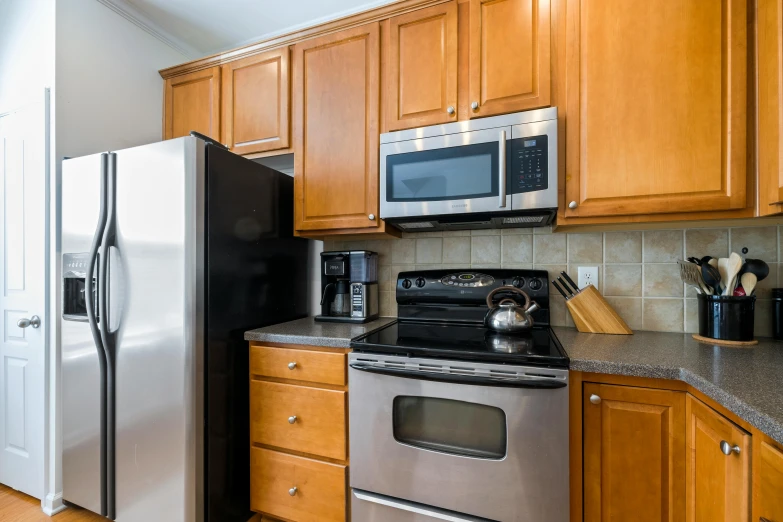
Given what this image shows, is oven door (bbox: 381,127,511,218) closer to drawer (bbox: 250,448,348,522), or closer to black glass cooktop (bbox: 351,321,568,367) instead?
black glass cooktop (bbox: 351,321,568,367)

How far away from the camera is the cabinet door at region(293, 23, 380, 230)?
1.62 meters

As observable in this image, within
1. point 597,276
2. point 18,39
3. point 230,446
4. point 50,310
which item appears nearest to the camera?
point 230,446

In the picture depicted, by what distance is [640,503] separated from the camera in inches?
40.1

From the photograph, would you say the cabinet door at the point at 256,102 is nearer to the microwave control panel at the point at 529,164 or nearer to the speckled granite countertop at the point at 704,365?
the microwave control panel at the point at 529,164

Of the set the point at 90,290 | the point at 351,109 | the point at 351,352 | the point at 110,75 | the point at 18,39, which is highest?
the point at 18,39

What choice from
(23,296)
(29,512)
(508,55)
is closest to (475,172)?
(508,55)

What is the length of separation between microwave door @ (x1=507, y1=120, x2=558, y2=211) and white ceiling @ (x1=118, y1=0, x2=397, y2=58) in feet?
4.03

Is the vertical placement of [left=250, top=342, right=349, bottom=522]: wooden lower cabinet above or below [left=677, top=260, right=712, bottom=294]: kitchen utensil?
below

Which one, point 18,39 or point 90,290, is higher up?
point 18,39

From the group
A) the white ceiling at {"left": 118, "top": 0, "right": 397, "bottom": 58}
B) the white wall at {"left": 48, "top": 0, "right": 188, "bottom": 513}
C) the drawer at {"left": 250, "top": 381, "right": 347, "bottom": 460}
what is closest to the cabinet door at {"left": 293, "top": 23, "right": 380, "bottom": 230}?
the white ceiling at {"left": 118, "top": 0, "right": 397, "bottom": 58}

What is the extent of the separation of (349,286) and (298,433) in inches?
29.2

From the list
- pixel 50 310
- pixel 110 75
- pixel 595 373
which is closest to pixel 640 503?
pixel 595 373

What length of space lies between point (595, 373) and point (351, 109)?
4.96ft

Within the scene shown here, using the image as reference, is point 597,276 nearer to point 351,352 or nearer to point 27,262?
point 351,352
